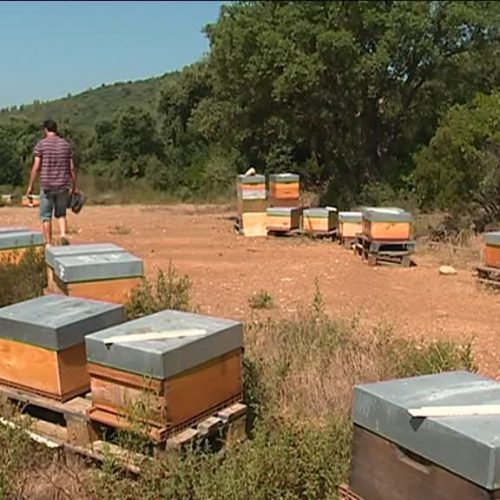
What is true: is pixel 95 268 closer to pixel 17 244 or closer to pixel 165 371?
pixel 165 371

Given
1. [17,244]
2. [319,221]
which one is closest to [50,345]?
[17,244]

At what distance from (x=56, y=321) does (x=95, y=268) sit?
99 cm

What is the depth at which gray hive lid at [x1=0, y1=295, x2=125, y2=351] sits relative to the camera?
3.21 meters

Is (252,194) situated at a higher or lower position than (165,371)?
higher

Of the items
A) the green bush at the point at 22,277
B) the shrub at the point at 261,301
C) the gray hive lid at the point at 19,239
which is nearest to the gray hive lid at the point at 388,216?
the shrub at the point at 261,301

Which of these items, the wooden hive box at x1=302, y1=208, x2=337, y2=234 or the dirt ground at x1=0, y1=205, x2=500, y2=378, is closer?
the dirt ground at x1=0, y1=205, x2=500, y2=378

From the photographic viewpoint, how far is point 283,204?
38.7 ft

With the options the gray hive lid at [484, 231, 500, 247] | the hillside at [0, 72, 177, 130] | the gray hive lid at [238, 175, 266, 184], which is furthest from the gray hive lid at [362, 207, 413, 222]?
the hillside at [0, 72, 177, 130]

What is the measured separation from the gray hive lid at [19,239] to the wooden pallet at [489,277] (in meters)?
4.12

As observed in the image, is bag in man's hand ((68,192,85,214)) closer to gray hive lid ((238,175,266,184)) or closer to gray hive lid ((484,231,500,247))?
gray hive lid ((238,175,266,184))

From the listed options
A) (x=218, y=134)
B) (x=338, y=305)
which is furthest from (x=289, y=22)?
(x=338, y=305)

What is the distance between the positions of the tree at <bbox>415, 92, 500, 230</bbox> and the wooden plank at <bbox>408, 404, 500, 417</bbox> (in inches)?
319

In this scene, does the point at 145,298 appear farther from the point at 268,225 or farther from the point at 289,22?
the point at 289,22

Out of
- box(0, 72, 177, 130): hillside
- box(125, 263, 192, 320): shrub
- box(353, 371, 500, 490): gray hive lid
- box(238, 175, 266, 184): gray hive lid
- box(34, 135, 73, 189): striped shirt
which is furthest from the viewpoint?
box(0, 72, 177, 130): hillside
